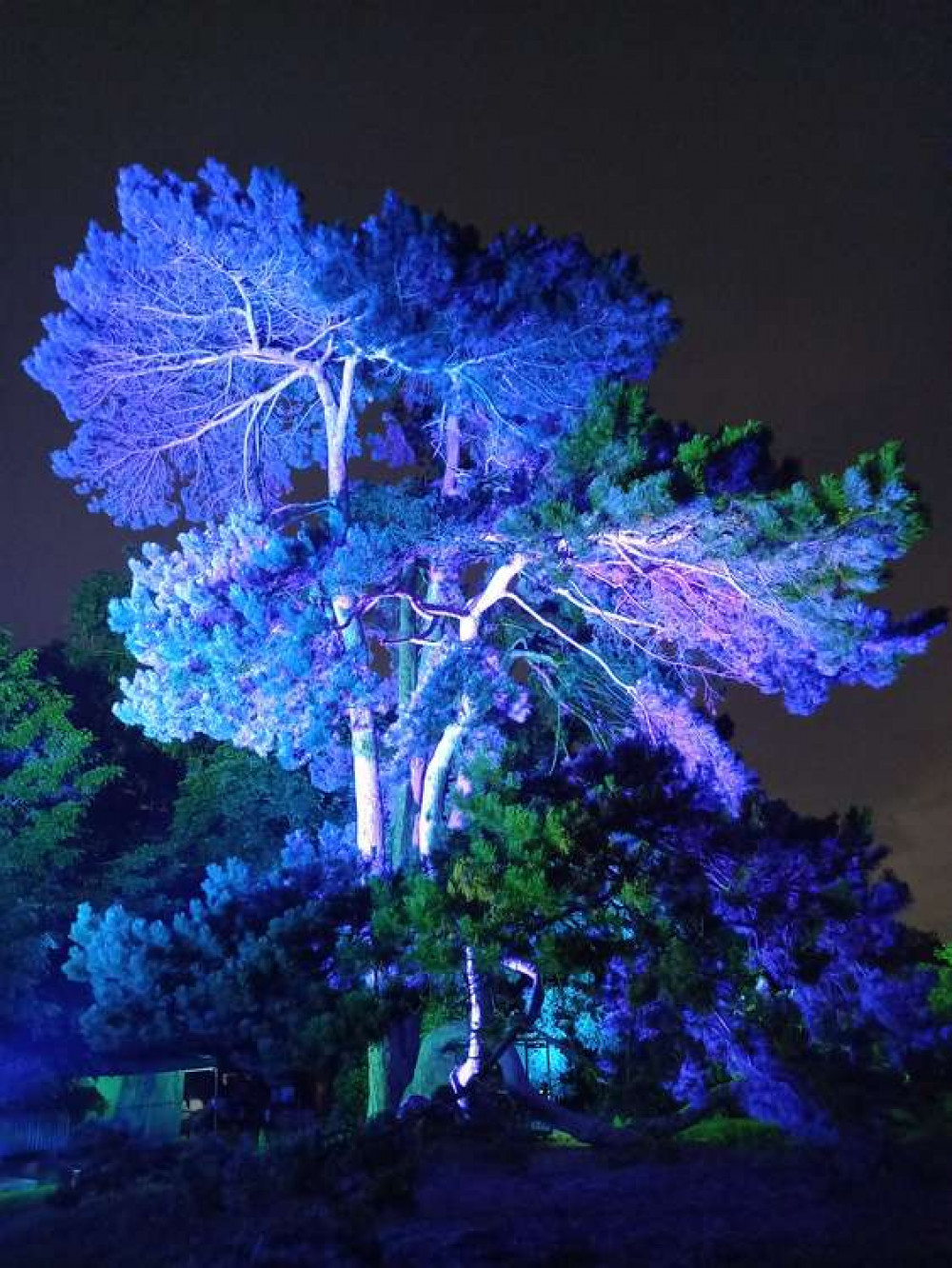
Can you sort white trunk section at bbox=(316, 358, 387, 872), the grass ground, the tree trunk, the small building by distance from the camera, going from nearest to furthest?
the grass ground, the tree trunk, white trunk section at bbox=(316, 358, 387, 872), the small building

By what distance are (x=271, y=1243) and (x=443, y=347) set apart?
28.3ft

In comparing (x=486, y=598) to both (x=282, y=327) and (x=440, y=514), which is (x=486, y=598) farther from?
(x=282, y=327)

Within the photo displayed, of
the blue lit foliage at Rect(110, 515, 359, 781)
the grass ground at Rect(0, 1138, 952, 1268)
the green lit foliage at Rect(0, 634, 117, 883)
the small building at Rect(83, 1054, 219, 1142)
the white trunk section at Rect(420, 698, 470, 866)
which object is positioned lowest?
the grass ground at Rect(0, 1138, 952, 1268)

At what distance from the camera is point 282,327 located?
1301 centimetres

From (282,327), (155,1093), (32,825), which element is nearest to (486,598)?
(282,327)

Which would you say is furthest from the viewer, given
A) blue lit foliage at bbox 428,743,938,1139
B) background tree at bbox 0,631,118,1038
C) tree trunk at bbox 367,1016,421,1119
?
background tree at bbox 0,631,118,1038

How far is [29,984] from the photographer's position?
55.0ft

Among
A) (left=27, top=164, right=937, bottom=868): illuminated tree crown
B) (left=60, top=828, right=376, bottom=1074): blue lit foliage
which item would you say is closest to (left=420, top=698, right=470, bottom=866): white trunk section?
(left=27, top=164, right=937, bottom=868): illuminated tree crown

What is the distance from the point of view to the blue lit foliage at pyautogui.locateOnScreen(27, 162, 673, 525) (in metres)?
11.4

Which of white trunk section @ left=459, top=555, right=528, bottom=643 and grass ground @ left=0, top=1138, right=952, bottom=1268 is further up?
white trunk section @ left=459, top=555, right=528, bottom=643

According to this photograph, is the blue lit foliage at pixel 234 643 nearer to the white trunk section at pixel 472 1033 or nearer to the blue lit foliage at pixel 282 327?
the blue lit foliage at pixel 282 327

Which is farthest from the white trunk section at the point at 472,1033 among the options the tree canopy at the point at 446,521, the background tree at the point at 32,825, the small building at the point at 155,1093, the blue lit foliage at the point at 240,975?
the small building at the point at 155,1093

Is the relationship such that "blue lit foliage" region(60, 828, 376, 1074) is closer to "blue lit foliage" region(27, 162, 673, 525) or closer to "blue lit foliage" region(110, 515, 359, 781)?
"blue lit foliage" region(110, 515, 359, 781)

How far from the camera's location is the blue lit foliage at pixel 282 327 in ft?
37.5
